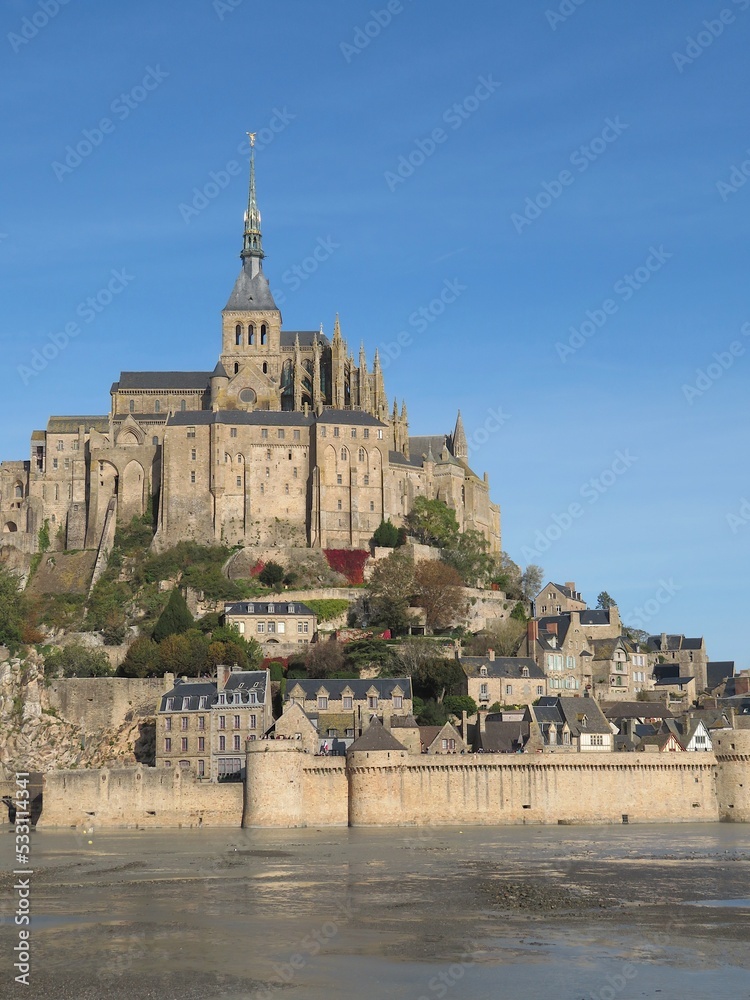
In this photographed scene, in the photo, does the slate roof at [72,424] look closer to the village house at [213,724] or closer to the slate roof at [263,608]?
the slate roof at [263,608]

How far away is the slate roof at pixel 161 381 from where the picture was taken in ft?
325

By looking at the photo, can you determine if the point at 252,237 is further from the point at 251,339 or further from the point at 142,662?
the point at 142,662

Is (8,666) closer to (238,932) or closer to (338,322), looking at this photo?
(338,322)

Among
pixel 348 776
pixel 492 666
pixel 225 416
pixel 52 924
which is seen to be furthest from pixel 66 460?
pixel 52 924

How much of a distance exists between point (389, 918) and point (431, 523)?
188 feet

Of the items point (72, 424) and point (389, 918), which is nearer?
point (389, 918)

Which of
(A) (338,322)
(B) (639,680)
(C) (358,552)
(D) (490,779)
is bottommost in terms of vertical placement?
(D) (490,779)

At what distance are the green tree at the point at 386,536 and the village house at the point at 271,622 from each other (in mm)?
10341

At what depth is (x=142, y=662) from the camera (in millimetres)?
73000

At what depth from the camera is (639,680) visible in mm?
84250

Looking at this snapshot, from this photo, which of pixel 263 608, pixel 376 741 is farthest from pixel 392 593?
pixel 376 741

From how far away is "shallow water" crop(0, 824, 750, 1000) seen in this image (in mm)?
28375

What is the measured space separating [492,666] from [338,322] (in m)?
33.3

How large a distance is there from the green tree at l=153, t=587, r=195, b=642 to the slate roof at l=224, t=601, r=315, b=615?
237 centimetres
